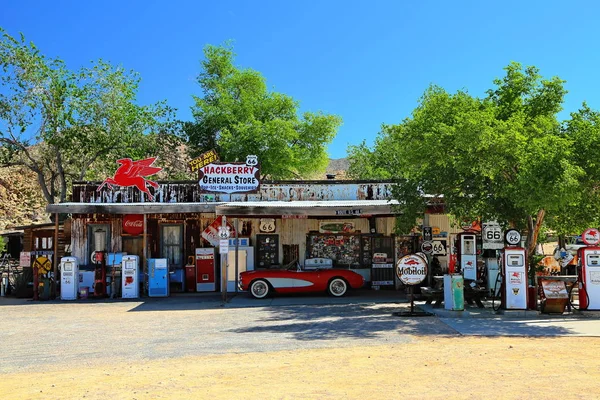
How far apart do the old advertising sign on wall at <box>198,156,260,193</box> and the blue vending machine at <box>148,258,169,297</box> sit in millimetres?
3062

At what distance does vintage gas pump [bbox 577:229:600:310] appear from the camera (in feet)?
41.2

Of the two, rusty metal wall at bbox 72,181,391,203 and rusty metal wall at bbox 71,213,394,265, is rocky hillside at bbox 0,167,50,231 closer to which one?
rusty metal wall at bbox 72,181,391,203

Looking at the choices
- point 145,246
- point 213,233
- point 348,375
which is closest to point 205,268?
point 213,233

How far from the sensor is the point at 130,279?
701 inches

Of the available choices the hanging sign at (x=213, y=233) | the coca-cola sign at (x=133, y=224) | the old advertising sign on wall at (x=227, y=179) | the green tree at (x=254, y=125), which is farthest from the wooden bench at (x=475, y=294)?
the green tree at (x=254, y=125)

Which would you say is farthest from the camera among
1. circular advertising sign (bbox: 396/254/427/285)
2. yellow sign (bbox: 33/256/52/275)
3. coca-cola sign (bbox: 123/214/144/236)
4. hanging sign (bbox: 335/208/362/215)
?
coca-cola sign (bbox: 123/214/144/236)

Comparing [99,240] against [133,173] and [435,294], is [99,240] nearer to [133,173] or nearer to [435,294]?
[133,173]

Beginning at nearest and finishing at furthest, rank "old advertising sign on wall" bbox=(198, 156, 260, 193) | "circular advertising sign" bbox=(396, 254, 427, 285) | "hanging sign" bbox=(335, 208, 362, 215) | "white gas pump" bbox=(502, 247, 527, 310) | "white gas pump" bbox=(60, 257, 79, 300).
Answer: "white gas pump" bbox=(502, 247, 527, 310) < "circular advertising sign" bbox=(396, 254, 427, 285) < "hanging sign" bbox=(335, 208, 362, 215) < "white gas pump" bbox=(60, 257, 79, 300) < "old advertising sign on wall" bbox=(198, 156, 260, 193)

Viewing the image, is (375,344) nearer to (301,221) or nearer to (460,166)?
(460,166)

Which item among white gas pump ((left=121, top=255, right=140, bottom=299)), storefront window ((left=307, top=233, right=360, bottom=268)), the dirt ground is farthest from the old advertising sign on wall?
the dirt ground

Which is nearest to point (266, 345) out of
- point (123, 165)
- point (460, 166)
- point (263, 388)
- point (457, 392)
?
point (263, 388)

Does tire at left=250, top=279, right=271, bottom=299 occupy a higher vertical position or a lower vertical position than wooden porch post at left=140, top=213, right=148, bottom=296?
lower

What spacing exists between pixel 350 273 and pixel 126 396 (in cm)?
1090

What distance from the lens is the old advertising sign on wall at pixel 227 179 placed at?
19688mm
